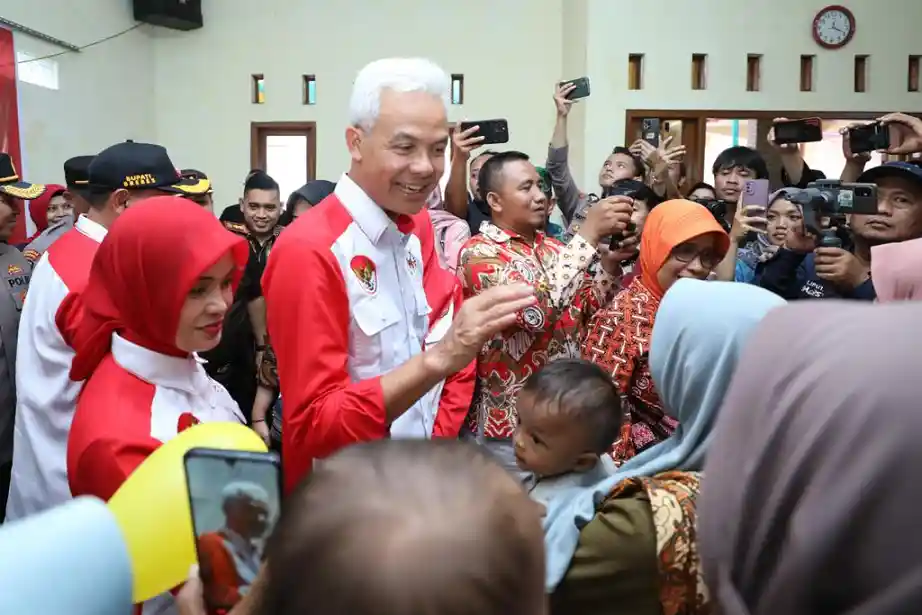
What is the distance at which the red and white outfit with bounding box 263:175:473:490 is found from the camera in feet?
4.52

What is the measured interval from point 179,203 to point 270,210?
294 centimetres

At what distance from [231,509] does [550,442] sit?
725 millimetres

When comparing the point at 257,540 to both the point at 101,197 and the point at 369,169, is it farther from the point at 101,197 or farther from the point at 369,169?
A: the point at 101,197

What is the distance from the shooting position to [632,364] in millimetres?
2084

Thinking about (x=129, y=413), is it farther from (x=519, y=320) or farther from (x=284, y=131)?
(x=284, y=131)

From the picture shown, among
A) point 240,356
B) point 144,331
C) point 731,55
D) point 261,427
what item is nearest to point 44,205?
point 240,356

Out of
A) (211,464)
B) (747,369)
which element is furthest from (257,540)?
(747,369)

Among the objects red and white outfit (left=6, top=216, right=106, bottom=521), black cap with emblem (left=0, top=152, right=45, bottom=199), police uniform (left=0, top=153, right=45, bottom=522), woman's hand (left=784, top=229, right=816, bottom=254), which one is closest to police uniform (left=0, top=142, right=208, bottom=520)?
red and white outfit (left=6, top=216, right=106, bottom=521)

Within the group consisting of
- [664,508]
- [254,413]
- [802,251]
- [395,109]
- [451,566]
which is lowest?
[254,413]

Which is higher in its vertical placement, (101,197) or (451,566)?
(101,197)

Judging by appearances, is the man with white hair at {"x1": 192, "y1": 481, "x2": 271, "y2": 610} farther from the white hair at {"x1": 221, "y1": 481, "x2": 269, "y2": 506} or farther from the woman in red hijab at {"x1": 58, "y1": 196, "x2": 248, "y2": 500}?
the woman in red hijab at {"x1": 58, "y1": 196, "x2": 248, "y2": 500}

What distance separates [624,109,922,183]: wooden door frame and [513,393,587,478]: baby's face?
606cm

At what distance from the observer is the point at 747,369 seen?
2.45 feet

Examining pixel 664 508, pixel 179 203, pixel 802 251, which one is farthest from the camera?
pixel 802 251
